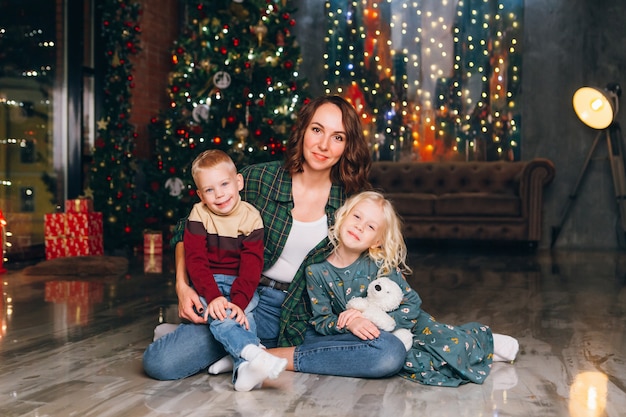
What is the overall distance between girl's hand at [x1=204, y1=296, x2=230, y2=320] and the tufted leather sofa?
5696 millimetres

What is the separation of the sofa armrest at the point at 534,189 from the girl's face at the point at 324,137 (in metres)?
5.59

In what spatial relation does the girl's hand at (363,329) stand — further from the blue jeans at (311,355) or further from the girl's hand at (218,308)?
the girl's hand at (218,308)

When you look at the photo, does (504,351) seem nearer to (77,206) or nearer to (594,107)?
(77,206)

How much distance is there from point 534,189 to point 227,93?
317 centimetres

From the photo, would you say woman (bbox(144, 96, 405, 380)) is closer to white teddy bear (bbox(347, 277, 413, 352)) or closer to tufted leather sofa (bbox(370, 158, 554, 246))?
white teddy bear (bbox(347, 277, 413, 352))

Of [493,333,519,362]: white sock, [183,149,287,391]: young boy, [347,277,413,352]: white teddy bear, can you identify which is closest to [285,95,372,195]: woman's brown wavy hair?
[183,149,287,391]: young boy

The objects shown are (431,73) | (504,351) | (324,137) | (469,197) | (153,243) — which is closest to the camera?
(324,137)

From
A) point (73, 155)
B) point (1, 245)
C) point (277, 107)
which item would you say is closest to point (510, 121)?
point (277, 107)

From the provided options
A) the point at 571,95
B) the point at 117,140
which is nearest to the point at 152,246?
the point at 117,140

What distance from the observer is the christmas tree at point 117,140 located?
279 inches

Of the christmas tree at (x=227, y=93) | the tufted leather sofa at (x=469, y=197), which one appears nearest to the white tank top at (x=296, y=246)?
the christmas tree at (x=227, y=93)

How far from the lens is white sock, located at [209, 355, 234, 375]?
8.71 feet

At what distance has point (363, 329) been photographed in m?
2.55

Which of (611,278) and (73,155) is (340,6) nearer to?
(73,155)
